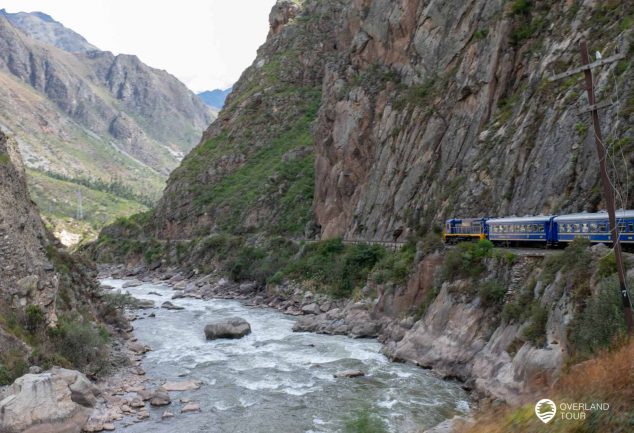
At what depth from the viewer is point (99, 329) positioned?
98.9 feet

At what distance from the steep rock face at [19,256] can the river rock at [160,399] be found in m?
7.24

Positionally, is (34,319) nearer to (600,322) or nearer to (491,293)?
(491,293)

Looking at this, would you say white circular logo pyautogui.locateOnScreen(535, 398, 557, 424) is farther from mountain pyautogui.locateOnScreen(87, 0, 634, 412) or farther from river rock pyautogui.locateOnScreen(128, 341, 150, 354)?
river rock pyautogui.locateOnScreen(128, 341, 150, 354)

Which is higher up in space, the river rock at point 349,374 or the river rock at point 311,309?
the river rock at point 349,374

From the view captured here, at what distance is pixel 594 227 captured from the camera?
76.9 ft

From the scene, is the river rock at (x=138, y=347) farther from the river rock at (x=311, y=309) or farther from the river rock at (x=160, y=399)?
the river rock at (x=311, y=309)

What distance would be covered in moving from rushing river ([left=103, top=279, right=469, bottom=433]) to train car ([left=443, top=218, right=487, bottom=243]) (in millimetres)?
9640

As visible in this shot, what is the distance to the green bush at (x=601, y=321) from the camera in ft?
48.0

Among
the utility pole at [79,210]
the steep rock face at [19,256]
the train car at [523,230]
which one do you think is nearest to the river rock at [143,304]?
the steep rock face at [19,256]

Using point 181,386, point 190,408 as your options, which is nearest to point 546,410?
point 190,408

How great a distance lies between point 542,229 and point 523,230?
1444 millimetres

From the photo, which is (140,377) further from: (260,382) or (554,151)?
(554,151)

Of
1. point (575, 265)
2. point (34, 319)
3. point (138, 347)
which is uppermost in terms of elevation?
point (575, 265)

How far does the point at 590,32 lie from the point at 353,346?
2532 cm
